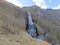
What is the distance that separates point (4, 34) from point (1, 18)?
25.1 feet

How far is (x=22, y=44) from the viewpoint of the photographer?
71.6 ft

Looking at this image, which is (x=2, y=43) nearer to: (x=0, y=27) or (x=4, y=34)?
(x=4, y=34)

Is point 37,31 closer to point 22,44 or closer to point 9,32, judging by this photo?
point 9,32

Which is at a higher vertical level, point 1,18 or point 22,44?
point 1,18

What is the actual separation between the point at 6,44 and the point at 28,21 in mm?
41857

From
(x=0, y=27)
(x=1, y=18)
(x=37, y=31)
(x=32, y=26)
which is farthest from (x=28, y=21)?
(x=0, y=27)

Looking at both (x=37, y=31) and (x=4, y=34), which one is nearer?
(x=4, y=34)

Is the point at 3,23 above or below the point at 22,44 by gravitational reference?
above

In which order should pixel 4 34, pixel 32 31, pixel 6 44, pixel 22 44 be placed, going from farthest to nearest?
pixel 32 31
pixel 4 34
pixel 22 44
pixel 6 44

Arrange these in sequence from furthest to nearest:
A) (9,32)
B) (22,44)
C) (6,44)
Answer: (9,32), (22,44), (6,44)

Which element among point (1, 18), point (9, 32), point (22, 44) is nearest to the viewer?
point (22, 44)

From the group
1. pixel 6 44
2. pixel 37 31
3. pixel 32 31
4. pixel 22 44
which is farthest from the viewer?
pixel 37 31

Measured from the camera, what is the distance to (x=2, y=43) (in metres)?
19.9

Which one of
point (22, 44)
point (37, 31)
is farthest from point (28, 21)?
point (22, 44)
